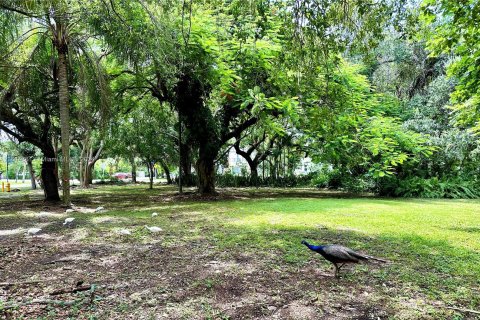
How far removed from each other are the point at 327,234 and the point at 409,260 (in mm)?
1739

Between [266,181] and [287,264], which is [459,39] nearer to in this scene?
[287,264]

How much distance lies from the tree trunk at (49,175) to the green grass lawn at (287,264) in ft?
12.7

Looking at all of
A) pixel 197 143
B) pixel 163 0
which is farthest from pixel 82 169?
pixel 163 0

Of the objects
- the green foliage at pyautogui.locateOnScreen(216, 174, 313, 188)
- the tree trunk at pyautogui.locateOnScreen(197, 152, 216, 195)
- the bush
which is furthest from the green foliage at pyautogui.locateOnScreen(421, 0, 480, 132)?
the green foliage at pyautogui.locateOnScreen(216, 174, 313, 188)

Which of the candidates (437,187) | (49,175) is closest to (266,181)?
(437,187)

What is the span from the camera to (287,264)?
4387 mm

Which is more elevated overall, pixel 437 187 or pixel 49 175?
pixel 49 175

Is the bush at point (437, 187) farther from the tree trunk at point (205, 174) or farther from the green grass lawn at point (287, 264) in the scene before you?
the tree trunk at point (205, 174)

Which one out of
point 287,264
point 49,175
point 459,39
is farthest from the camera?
point 49,175

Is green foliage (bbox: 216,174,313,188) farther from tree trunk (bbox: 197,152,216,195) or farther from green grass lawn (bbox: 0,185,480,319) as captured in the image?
green grass lawn (bbox: 0,185,480,319)

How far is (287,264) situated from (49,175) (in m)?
10.4

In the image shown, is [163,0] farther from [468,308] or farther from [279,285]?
[468,308]

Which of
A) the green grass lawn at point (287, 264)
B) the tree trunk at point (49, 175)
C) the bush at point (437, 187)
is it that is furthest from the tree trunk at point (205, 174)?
the bush at point (437, 187)

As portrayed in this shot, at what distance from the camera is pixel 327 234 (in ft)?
20.3
